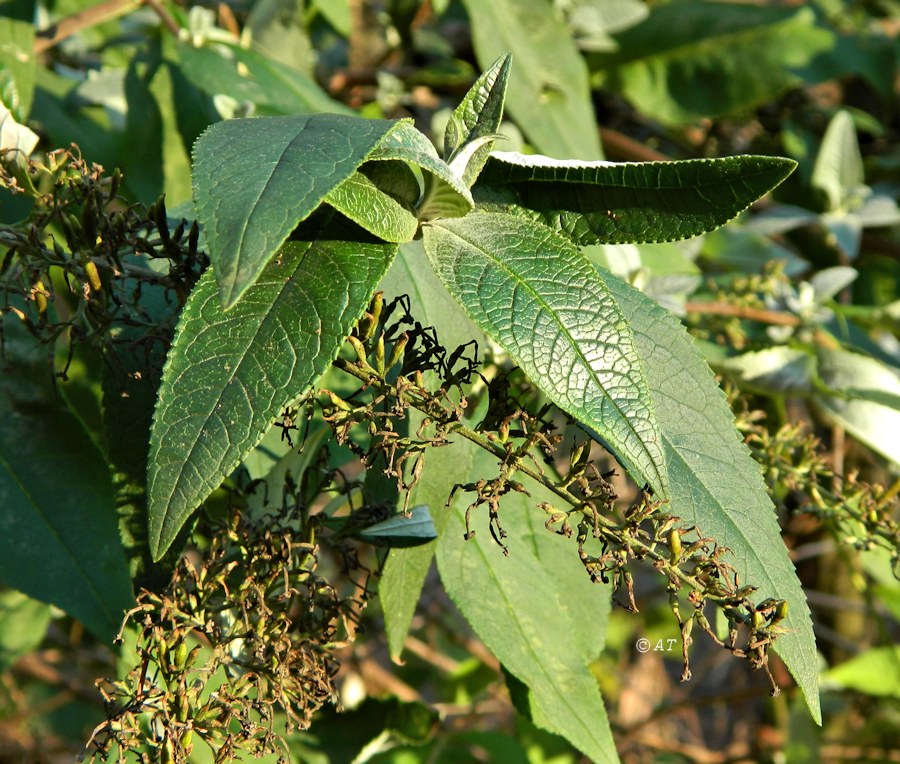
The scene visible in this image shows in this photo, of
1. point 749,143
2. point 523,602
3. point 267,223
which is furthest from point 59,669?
point 267,223

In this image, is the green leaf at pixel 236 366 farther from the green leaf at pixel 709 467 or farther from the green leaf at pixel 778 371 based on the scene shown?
the green leaf at pixel 778 371

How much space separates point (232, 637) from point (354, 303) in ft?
0.75

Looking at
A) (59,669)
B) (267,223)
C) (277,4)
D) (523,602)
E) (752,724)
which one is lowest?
(752,724)

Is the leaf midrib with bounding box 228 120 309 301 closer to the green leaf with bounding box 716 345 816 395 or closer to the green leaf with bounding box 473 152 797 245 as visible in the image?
the green leaf with bounding box 473 152 797 245

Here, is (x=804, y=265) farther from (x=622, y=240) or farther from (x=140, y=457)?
(x=140, y=457)

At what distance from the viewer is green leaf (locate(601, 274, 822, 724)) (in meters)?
0.56

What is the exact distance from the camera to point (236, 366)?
0.50 metres

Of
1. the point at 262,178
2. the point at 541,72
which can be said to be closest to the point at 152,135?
the point at 541,72

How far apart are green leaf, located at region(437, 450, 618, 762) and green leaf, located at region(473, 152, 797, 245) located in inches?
9.0

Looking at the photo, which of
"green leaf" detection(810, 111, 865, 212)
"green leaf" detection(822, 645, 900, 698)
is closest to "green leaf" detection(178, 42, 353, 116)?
"green leaf" detection(810, 111, 865, 212)

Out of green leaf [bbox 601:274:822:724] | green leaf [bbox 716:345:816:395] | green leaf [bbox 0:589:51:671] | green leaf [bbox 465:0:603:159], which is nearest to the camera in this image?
green leaf [bbox 601:274:822:724]

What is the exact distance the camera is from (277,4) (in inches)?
52.5

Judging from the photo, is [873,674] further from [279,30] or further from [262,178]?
[262,178]

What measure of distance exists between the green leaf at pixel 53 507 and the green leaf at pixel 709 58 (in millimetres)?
1101
